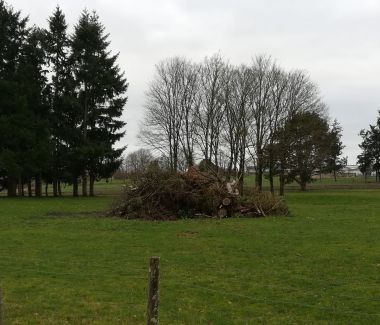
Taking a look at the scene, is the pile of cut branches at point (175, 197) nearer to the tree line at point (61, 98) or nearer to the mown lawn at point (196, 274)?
the mown lawn at point (196, 274)

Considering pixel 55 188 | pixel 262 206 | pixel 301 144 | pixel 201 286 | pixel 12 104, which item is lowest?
pixel 201 286

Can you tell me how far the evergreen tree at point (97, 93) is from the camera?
5094 centimetres

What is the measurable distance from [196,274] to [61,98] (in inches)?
1632

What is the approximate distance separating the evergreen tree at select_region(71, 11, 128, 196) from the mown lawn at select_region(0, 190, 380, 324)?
3090cm

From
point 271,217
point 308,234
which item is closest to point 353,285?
point 308,234

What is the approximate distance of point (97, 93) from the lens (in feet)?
170

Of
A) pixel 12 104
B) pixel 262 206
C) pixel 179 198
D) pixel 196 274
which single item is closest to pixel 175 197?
pixel 179 198

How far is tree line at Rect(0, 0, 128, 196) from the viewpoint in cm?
4622

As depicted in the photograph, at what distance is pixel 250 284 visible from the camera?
32.6 ft

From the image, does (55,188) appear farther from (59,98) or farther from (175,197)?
(175,197)

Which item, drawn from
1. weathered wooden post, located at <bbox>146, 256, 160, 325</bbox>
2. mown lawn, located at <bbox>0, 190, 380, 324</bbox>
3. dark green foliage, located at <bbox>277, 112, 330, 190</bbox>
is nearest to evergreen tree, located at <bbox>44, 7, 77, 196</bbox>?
dark green foliage, located at <bbox>277, 112, 330, 190</bbox>

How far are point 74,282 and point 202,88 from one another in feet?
154

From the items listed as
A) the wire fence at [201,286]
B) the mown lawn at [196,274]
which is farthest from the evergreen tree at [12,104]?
the wire fence at [201,286]

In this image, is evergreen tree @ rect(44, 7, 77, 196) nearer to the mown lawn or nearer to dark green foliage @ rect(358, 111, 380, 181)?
the mown lawn
